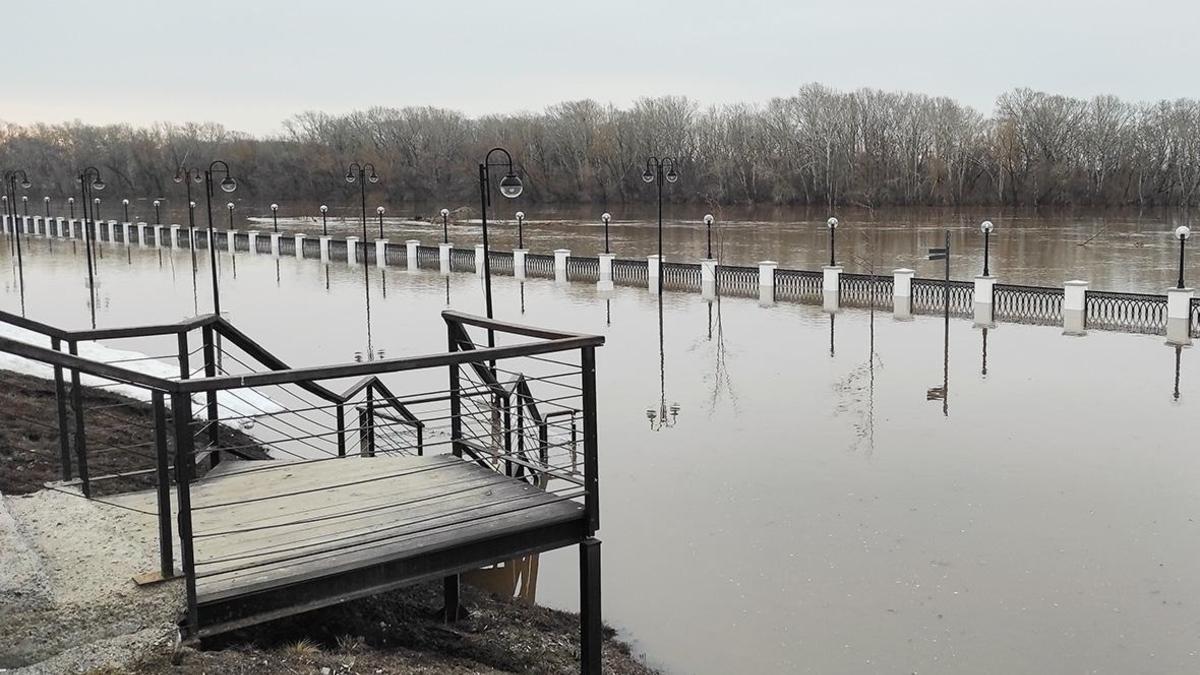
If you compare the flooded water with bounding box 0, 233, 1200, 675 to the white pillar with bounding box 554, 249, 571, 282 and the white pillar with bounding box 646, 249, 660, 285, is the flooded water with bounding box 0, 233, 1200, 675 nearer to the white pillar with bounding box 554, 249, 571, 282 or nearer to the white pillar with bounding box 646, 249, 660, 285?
the white pillar with bounding box 646, 249, 660, 285

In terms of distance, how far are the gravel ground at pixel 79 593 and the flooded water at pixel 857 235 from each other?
2500 centimetres

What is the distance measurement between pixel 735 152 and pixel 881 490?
8273 cm

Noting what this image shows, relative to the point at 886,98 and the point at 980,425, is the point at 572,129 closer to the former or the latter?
the point at 886,98

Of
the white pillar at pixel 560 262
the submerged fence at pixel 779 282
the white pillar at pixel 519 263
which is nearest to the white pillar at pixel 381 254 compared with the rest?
the submerged fence at pixel 779 282

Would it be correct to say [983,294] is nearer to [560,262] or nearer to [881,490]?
[560,262]

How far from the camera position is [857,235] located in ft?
182

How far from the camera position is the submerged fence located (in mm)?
21516

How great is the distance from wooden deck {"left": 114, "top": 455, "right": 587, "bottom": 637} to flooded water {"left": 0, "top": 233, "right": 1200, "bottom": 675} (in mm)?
1776

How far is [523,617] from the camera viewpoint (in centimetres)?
703

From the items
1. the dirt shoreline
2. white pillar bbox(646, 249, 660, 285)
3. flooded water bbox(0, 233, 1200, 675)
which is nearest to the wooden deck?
the dirt shoreline

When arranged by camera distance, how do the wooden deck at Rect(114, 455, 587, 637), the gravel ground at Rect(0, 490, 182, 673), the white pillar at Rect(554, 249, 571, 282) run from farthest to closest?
the white pillar at Rect(554, 249, 571, 282), the wooden deck at Rect(114, 455, 587, 637), the gravel ground at Rect(0, 490, 182, 673)

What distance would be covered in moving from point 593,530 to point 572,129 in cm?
9667

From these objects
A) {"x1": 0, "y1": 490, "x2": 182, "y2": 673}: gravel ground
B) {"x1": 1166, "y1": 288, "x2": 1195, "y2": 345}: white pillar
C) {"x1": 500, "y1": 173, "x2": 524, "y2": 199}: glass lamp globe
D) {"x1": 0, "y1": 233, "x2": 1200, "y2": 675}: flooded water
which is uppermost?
{"x1": 500, "y1": 173, "x2": 524, "y2": 199}: glass lamp globe

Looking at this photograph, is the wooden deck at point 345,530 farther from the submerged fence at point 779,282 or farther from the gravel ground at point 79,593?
the submerged fence at point 779,282
